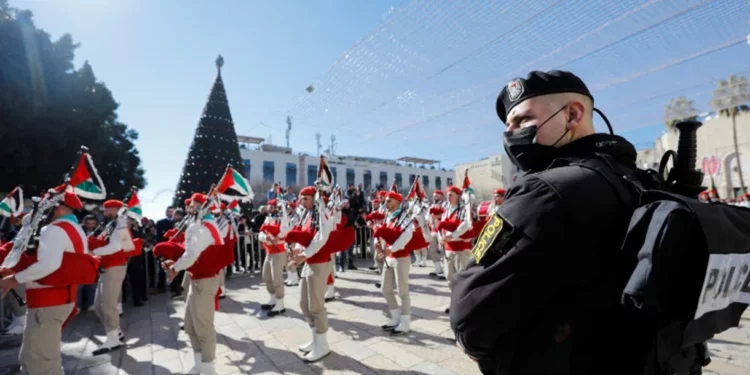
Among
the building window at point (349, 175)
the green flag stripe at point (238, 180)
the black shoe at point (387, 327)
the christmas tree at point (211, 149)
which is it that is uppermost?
the building window at point (349, 175)

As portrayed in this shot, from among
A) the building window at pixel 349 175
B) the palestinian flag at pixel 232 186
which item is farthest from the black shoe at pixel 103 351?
the building window at pixel 349 175

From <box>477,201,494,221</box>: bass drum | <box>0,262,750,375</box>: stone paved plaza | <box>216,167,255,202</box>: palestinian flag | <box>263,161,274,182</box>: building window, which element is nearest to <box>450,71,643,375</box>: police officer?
<box>0,262,750,375</box>: stone paved plaza

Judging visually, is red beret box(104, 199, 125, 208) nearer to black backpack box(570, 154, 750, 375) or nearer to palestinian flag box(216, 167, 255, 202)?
palestinian flag box(216, 167, 255, 202)

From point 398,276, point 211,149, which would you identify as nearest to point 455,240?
point 398,276

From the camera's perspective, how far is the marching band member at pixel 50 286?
3.62 m

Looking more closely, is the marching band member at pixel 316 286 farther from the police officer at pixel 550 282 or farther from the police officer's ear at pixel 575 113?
the police officer's ear at pixel 575 113

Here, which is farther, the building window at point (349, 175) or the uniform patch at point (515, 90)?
the building window at point (349, 175)

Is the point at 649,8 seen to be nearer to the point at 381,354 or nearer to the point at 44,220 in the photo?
the point at 381,354

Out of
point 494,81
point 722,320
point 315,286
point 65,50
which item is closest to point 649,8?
point 494,81

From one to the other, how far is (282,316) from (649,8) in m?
7.07

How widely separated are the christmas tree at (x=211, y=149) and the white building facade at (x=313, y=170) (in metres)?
36.2

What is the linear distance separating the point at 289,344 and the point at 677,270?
210 inches

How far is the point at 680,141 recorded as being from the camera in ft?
5.39

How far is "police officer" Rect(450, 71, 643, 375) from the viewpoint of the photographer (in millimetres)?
1116
